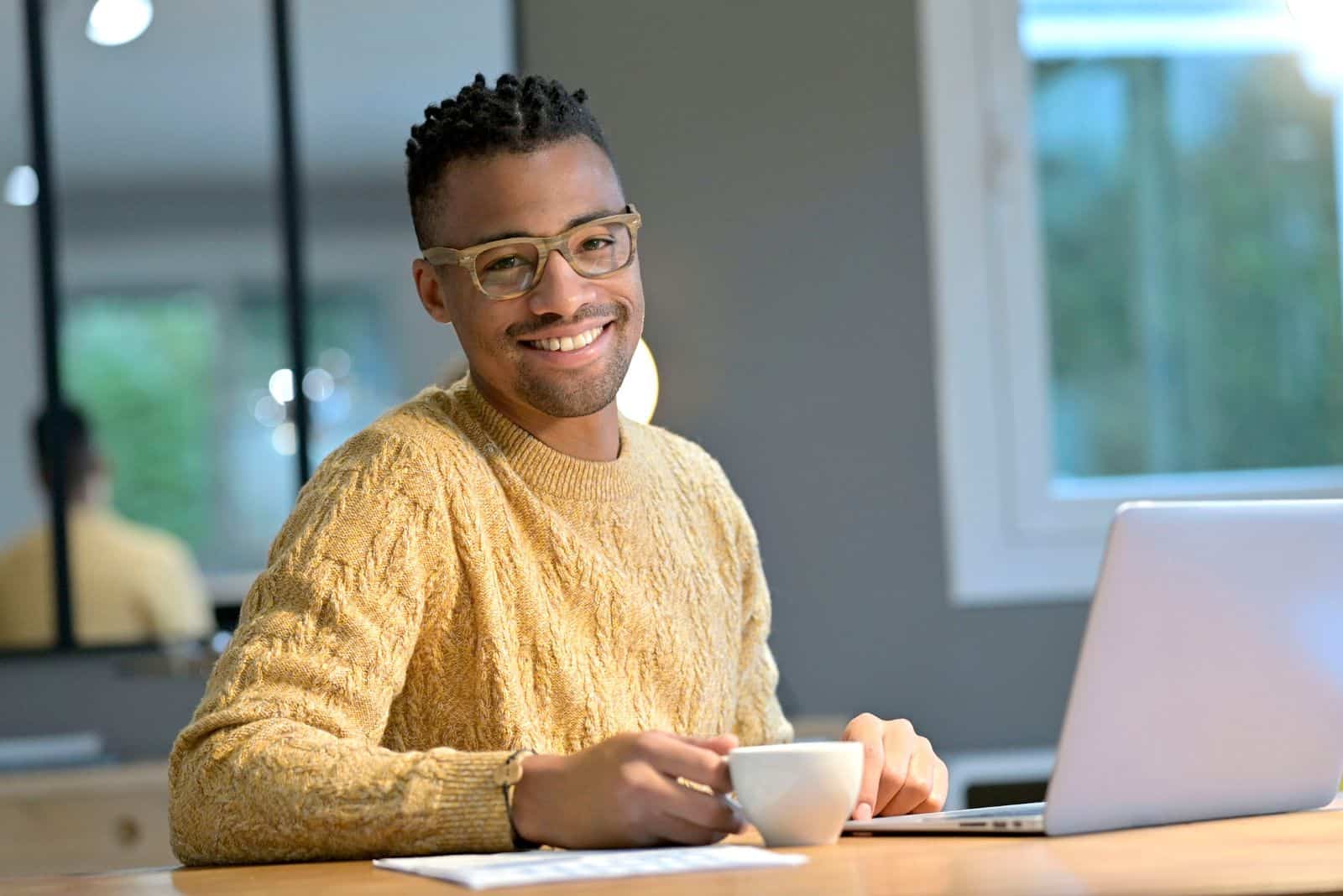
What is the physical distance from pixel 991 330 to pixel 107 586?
1.88 m

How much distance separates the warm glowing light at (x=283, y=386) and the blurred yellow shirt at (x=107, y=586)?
341 millimetres

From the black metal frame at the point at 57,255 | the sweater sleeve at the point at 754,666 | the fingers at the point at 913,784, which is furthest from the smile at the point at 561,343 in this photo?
the black metal frame at the point at 57,255

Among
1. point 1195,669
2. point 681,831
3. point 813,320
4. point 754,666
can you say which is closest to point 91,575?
point 813,320

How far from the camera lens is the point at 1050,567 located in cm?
373

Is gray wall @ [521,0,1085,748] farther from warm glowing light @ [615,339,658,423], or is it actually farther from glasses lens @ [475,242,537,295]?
glasses lens @ [475,242,537,295]

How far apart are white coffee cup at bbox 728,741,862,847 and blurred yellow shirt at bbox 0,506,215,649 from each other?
2460 millimetres

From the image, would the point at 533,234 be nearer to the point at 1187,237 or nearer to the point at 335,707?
the point at 335,707

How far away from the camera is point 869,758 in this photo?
140cm

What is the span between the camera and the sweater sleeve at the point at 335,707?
1.23 metres

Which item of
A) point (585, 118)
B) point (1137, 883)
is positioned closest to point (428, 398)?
point (585, 118)

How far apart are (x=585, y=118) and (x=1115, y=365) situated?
248 cm

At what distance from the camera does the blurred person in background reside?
341 centimetres

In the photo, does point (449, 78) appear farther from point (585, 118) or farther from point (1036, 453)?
point (585, 118)

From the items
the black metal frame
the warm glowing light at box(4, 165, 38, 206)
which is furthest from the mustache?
the warm glowing light at box(4, 165, 38, 206)
